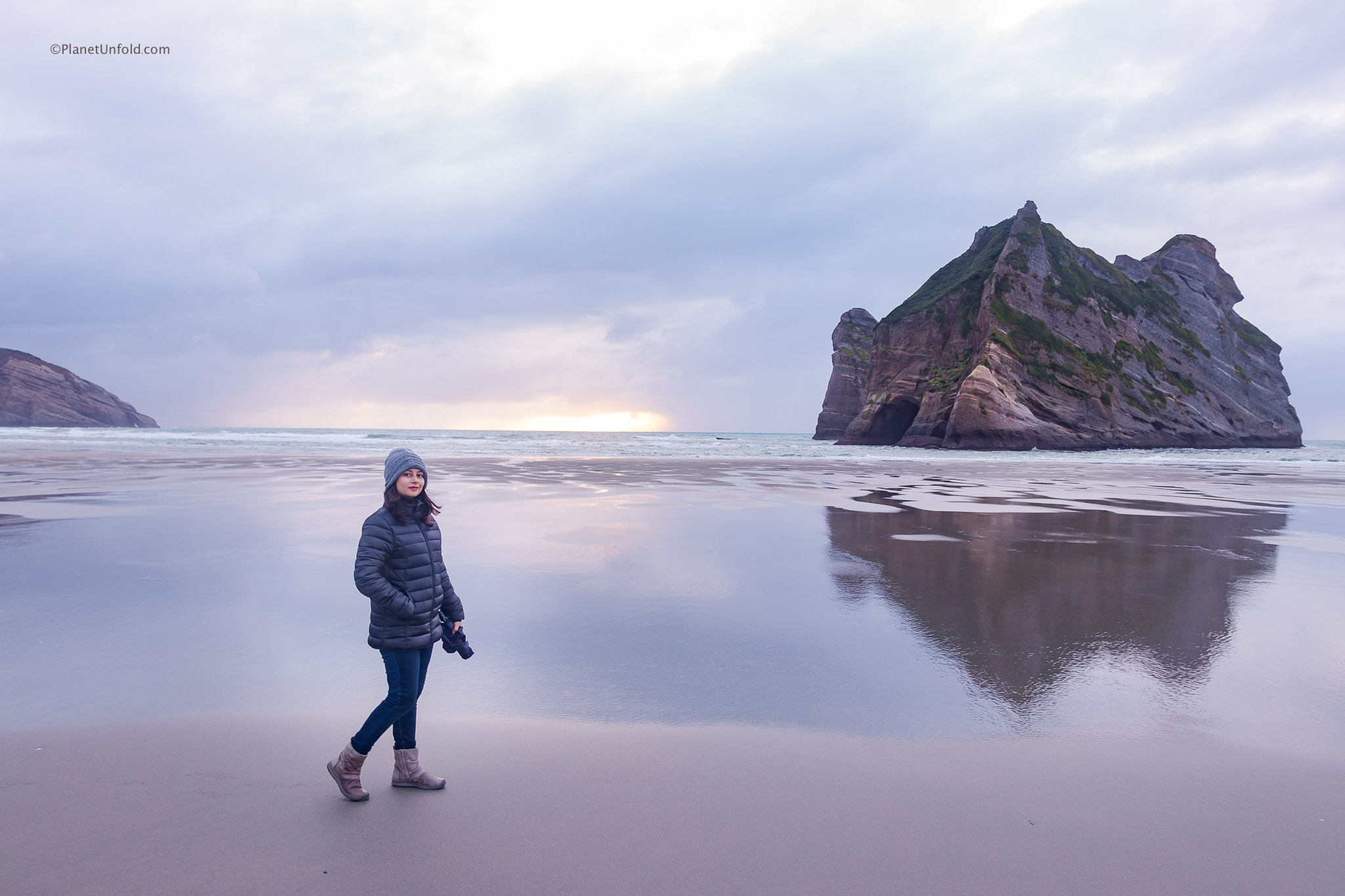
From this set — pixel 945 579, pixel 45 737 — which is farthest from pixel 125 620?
pixel 945 579

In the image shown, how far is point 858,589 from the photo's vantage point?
751 centimetres

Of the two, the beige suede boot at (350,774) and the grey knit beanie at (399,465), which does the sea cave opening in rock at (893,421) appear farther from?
the beige suede boot at (350,774)

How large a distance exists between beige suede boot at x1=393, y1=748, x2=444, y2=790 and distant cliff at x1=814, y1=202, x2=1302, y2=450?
53188 millimetres

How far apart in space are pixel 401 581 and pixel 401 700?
1.94 ft

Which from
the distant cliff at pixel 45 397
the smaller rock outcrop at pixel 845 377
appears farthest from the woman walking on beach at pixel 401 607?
the distant cliff at pixel 45 397

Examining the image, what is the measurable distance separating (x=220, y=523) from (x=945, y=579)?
1115 cm

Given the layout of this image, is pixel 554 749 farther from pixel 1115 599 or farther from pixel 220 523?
pixel 220 523

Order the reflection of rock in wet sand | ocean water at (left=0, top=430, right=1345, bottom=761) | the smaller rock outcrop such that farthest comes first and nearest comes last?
the smaller rock outcrop, the reflection of rock in wet sand, ocean water at (left=0, top=430, right=1345, bottom=761)

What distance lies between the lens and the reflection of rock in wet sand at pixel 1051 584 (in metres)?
5.49

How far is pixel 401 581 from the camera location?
359cm

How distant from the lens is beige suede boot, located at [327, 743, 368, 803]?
10.9 ft

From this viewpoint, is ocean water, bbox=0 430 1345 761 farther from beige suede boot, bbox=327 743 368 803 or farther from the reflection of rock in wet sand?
beige suede boot, bbox=327 743 368 803

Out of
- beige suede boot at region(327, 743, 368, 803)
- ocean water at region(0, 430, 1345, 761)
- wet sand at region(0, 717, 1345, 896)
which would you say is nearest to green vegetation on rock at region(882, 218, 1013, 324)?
ocean water at region(0, 430, 1345, 761)

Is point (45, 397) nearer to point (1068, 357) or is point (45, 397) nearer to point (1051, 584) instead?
point (1068, 357)
